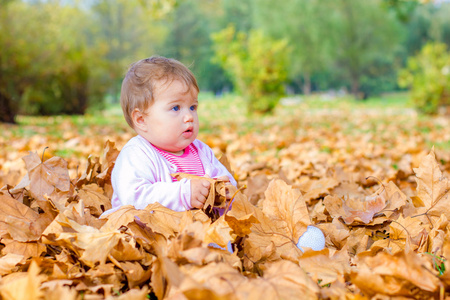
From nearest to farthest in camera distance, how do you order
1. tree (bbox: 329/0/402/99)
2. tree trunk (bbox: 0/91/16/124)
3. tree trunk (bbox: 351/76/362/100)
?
tree trunk (bbox: 0/91/16/124) → tree (bbox: 329/0/402/99) → tree trunk (bbox: 351/76/362/100)

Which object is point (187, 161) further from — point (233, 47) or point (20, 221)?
point (233, 47)

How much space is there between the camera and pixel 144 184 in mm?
1556

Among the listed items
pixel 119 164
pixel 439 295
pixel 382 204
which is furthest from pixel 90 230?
pixel 382 204

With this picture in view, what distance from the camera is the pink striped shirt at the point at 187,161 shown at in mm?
1729

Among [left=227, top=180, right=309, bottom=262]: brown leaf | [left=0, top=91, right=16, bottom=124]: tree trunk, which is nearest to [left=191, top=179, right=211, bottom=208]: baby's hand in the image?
[left=227, top=180, right=309, bottom=262]: brown leaf

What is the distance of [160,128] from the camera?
65.4 inches

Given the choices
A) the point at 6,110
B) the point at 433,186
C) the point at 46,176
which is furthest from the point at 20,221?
the point at 6,110

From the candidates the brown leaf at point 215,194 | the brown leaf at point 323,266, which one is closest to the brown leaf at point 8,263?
the brown leaf at point 215,194

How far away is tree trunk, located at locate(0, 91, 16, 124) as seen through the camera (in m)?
9.77

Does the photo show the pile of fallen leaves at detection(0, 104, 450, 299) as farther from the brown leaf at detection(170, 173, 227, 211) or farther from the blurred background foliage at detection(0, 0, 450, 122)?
the blurred background foliage at detection(0, 0, 450, 122)

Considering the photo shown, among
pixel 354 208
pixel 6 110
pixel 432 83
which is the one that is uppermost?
pixel 354 208

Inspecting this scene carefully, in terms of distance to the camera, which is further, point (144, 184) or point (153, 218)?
point (144, 184)

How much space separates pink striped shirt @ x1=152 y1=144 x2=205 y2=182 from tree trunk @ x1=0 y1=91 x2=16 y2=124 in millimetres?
9389

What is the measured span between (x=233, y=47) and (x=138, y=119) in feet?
43.8
